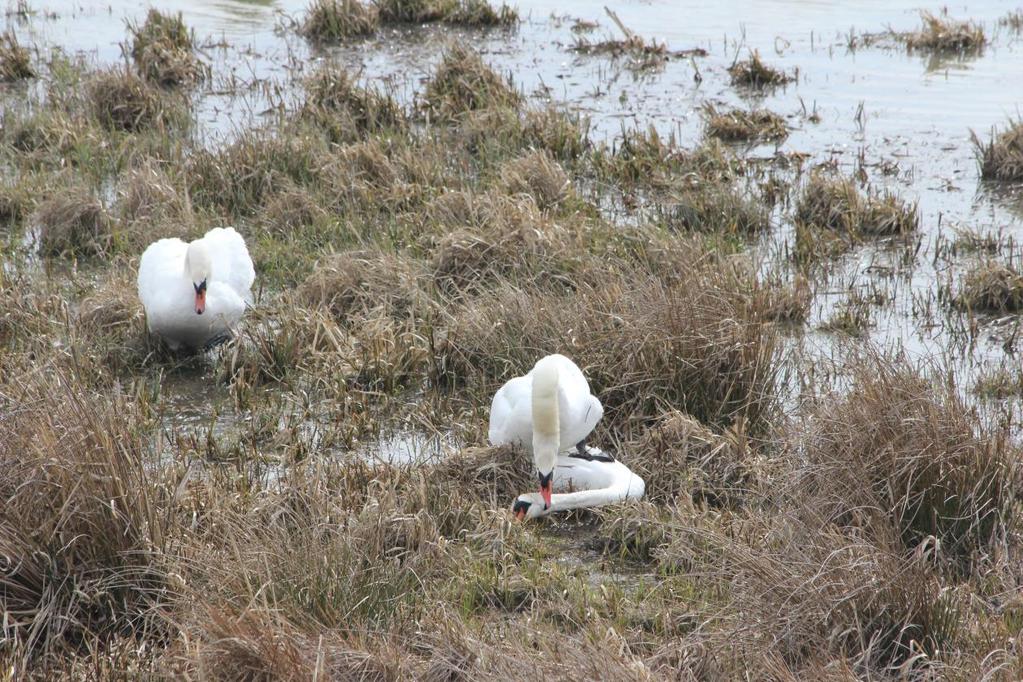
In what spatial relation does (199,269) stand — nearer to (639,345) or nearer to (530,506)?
(639,345)

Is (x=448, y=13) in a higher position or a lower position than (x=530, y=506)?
higher

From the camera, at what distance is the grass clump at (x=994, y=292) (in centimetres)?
779

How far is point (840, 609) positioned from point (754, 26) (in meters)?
12.5

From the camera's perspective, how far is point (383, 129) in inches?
431

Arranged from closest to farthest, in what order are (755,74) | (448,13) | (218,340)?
(218,340), (755,74), (448,13)

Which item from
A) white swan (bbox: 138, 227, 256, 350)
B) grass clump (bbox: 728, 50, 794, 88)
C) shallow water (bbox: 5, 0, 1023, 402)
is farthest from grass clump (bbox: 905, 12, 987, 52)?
white swan (bbox: 138, 227, 256, 350)

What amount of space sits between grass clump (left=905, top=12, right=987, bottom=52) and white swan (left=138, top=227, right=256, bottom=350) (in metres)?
9.12

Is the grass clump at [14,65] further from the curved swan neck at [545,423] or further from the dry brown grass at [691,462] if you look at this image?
the curved swan neck at [545,423]

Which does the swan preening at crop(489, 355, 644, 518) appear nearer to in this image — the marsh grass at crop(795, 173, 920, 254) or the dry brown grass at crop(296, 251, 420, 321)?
the dry brown grass at crop(296, 251, 420, 321)

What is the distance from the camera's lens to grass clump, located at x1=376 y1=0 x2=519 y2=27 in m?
15.3

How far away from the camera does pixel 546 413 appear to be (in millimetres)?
5477

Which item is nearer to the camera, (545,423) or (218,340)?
(545,423)

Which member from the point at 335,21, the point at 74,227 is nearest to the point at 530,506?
the point at 74,227

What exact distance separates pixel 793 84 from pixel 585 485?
27.1 feet
